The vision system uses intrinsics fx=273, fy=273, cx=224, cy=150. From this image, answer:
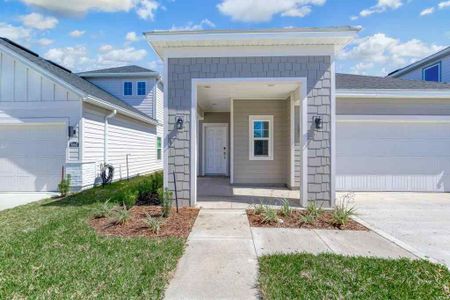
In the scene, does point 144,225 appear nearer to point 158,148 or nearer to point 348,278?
point 348,278

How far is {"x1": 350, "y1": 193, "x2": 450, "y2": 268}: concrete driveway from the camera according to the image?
4291 mm

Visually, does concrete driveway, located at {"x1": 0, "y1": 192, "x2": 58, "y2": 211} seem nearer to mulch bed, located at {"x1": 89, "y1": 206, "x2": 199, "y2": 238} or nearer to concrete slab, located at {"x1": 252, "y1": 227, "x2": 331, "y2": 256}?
mulch bed, located at {"x1": 89, "y1": 206, "x2": 199, "y2": 238}

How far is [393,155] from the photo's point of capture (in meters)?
8.77

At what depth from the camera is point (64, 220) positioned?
5.39m

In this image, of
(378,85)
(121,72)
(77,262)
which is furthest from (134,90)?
(77,262)

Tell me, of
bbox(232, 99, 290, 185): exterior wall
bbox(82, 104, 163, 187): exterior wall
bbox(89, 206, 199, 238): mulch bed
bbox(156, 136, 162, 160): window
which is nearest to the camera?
bbox(89, 206, 199, 238): mulch bed

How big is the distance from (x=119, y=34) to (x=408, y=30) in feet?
35.3

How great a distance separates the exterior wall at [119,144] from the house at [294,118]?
3.42 metres

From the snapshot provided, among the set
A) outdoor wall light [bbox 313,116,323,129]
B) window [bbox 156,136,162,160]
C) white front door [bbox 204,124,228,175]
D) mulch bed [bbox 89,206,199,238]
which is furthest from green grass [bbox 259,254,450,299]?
Answer: window [bbox 156,136,162,160]

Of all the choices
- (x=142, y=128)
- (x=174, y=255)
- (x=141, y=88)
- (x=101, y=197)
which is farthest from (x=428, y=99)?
(x=141, y=88)

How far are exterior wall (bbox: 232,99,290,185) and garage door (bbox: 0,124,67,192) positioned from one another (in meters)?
5.72

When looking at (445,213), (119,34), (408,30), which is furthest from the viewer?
(119,34)

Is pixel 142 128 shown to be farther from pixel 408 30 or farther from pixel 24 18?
pixel 408 30

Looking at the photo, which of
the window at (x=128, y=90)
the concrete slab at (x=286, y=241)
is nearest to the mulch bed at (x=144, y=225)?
the concrete slab at (x=286, y=241)
